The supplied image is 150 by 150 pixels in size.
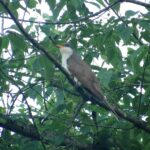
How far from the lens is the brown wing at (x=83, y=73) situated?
5484 millimetres

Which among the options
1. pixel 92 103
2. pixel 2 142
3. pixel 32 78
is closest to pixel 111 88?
pixel 92 103

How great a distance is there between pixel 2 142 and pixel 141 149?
50.9 inches

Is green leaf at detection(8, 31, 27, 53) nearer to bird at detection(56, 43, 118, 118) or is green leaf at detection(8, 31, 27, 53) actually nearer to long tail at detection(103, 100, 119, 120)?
long tail at detection(103, 100, 119, 120)

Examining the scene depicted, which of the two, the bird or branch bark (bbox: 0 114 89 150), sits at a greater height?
the bird

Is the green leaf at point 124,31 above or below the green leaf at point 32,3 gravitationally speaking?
below

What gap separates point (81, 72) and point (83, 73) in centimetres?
7

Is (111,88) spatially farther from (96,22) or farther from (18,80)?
(18,80)

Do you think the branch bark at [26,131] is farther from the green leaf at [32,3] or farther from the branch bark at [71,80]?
the green leaf at [32,3]

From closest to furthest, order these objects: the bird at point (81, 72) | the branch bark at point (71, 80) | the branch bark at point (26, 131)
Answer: the branch bark at point (71, 80) → the branch bark at point (26, 131) → the bird at point (81, 72)

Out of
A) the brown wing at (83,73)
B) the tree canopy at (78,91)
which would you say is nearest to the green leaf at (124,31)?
the tree canopy at (78,91)

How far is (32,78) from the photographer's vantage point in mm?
4902

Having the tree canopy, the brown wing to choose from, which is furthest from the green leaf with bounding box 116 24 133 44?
the brown wing

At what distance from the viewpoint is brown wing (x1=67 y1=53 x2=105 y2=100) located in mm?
5484

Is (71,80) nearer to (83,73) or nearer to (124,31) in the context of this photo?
(124,31)
